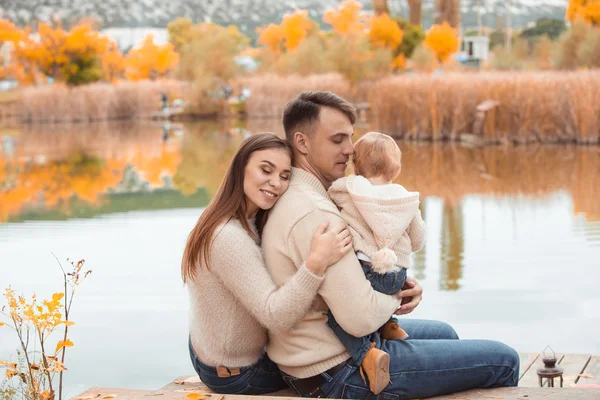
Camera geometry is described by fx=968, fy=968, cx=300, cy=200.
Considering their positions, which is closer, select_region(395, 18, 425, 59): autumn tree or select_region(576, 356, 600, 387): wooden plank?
select_region(576, 356, 600, 387): wooden plank

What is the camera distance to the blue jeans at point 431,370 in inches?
104

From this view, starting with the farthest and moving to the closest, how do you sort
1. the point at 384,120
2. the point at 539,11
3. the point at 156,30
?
the point at 539,11 → the point at 156,30 → the point at 384,120

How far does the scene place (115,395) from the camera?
2.54 m

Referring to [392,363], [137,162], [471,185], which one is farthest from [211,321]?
[137,162]

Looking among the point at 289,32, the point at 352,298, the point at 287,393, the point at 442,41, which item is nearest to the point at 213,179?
the point at 287,393

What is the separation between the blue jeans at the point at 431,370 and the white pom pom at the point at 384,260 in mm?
241

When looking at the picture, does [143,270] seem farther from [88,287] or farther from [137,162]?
[137,162]

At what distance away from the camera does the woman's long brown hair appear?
2.66 meters

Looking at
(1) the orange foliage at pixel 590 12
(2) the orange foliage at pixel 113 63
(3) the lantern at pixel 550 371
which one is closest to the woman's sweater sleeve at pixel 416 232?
(3) the lantern at pixel 550 371

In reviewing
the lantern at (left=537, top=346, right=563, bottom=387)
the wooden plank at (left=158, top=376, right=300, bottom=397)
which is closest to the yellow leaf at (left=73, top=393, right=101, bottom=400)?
the wooden plank at (left=158, top=376, right=300, bottom=397)

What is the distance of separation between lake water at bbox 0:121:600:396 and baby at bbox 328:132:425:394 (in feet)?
5.99

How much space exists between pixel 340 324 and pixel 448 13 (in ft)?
120

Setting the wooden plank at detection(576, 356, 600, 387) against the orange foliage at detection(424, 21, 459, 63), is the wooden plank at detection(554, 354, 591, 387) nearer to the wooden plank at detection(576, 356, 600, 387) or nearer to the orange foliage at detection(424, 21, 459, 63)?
the wooden plank at detection(576, 356, 600, 387)

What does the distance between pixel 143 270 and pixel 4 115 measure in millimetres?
29246
